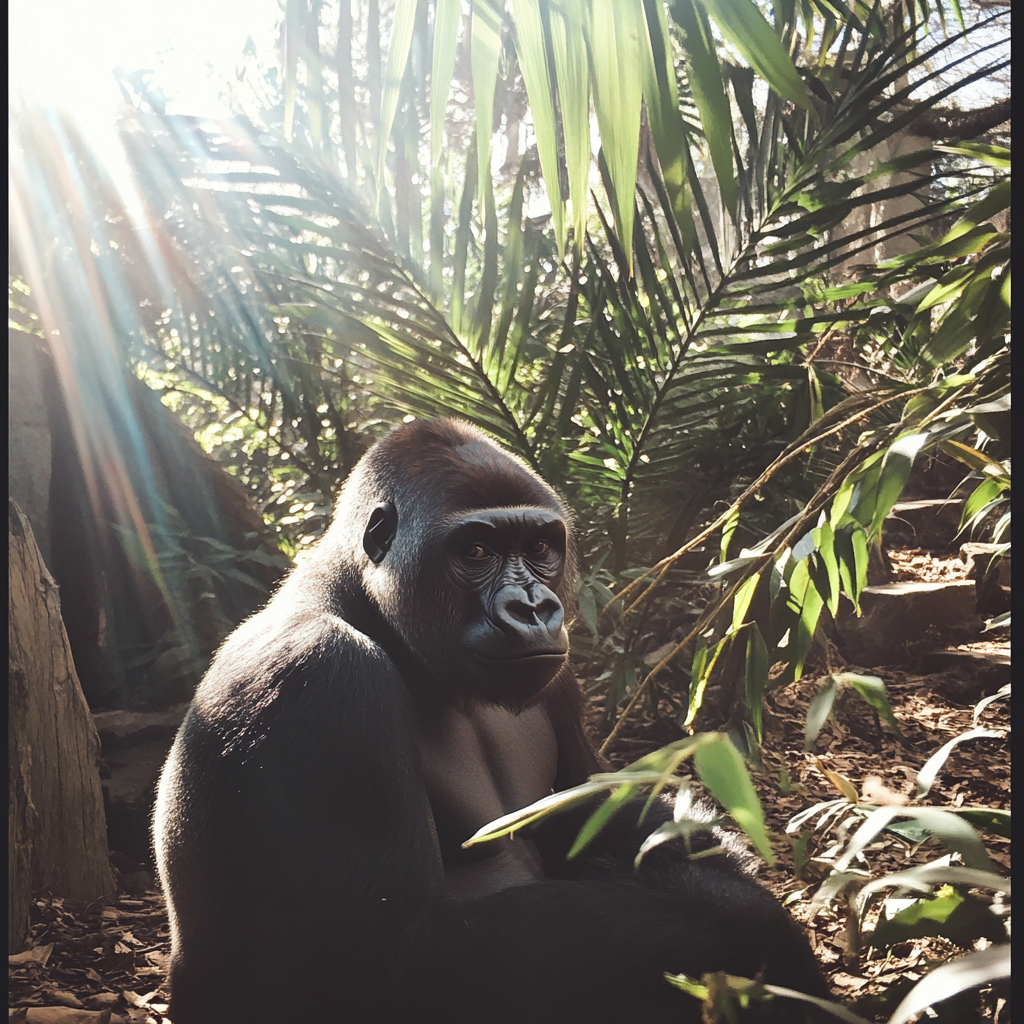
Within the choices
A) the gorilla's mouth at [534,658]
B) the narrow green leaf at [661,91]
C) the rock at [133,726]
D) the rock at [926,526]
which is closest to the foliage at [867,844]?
the gorilla's mouth at [534,658]

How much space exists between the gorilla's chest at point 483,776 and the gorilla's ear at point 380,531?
0.43 metres

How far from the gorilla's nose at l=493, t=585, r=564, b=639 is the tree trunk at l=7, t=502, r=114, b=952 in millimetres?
1555

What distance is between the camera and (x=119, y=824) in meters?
3.21

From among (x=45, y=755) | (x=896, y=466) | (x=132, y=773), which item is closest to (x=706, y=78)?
(x=896, y=466)

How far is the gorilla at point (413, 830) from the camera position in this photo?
1600 mm

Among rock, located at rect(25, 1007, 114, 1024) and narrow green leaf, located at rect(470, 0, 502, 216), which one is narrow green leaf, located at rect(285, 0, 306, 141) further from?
rock, located at rect(25, 1007, 114, 1024)

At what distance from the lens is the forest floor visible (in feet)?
7.00

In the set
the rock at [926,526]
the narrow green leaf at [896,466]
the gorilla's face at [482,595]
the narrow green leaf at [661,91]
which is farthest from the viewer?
the rock at [926,526]

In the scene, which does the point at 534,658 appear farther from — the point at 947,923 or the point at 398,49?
the point at 398,49

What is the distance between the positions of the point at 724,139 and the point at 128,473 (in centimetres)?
367

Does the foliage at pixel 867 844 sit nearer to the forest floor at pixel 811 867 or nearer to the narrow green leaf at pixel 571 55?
the forest floor at pixel 811 867

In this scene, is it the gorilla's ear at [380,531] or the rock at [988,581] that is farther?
the rock at [988,581]

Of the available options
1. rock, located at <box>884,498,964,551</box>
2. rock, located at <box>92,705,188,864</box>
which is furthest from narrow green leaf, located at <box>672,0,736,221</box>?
rock, located at <box>884,498,964,551</box>

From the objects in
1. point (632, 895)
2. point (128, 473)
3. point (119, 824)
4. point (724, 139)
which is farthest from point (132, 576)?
point (724, 139)
